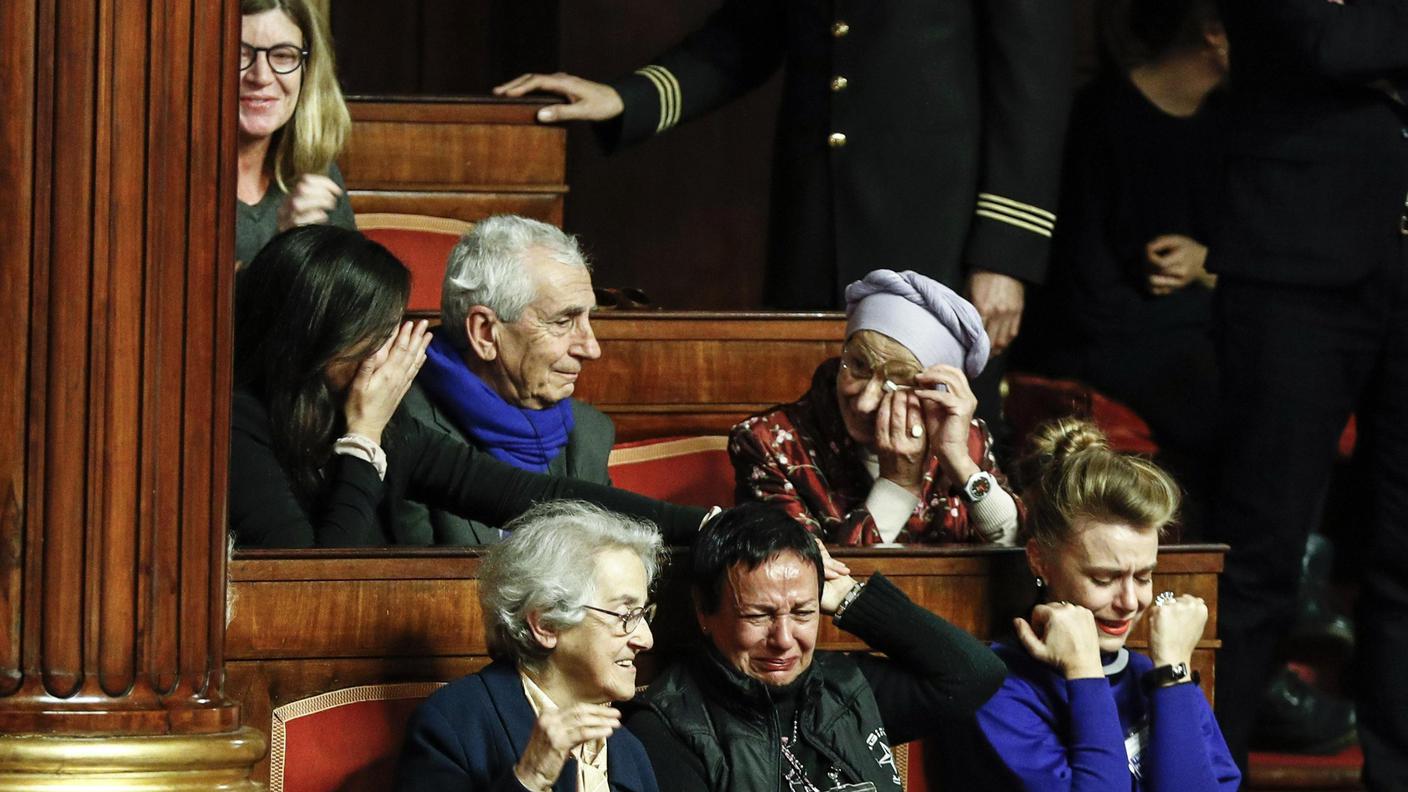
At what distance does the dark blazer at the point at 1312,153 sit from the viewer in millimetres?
3275

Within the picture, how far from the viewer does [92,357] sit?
1833 millimetres

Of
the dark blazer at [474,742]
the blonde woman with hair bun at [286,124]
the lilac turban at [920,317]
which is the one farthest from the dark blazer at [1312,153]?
the dark blazer at [474,742]

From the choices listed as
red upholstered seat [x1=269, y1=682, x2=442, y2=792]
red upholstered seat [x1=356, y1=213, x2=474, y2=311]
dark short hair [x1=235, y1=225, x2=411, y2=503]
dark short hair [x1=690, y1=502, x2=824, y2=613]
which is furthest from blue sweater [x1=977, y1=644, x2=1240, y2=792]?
red upholstered seat [x1=356, y1=213, x2=474, y2=311]

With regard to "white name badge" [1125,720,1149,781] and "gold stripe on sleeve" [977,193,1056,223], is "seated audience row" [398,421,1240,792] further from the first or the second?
"gold stripe on sleeve" [977,193,1056,223]

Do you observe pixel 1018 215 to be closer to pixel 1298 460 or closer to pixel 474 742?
pixel 1298 460

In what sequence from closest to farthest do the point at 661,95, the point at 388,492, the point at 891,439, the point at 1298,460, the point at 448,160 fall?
the point at 388,492, the point at 891,439, the point at 1298,460, the point at 661,95, the point at 448,160

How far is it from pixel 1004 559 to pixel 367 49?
2.85 metres

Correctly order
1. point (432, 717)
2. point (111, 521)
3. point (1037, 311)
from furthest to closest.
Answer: point (1037, 311)
point (432, 717)
point (111, 521)

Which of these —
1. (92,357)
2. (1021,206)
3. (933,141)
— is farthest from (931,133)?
(92,357)

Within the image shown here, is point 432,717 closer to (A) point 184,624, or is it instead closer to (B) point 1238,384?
(A) point 184,624

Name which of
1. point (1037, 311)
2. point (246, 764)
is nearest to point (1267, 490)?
point (1037, 311)

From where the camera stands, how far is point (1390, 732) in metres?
3.24

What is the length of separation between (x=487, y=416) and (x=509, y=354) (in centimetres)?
10

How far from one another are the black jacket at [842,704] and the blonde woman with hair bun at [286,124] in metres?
1.18
